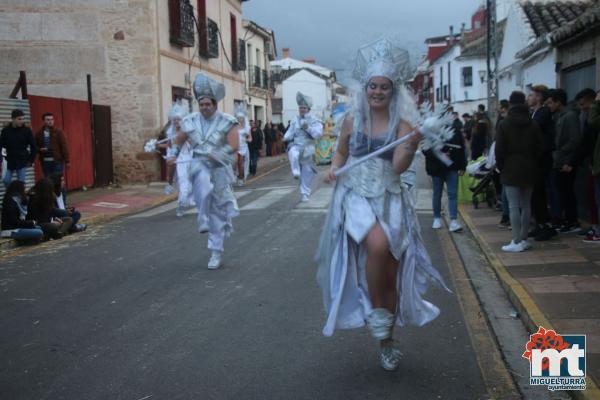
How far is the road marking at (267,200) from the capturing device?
43.4ft

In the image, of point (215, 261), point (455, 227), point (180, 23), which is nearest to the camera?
point (215, 261)

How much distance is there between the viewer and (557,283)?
6230mm

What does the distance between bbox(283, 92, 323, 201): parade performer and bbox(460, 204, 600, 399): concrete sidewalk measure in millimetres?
4757

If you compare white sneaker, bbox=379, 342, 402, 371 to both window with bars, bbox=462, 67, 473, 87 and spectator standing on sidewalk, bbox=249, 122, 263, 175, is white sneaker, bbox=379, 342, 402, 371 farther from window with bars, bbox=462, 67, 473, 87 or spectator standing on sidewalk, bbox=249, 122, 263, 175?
window with bars, bbox=462, 67, 473, 87

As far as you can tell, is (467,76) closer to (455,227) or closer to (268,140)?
(268,140)

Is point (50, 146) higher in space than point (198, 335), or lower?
higher

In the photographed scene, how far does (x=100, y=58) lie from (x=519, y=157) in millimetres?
14701

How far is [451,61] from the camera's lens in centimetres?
5172

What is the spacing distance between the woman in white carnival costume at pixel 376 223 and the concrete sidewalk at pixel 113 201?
7.06 m

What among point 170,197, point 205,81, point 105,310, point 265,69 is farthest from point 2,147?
point 265,69

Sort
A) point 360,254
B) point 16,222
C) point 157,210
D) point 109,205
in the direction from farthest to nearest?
point 109,205 < point 157,210 < point 16,222 < point 360,254

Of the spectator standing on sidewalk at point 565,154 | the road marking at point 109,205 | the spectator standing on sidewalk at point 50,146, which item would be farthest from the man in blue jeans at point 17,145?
the spectator standing on sidewalk at point 565,154

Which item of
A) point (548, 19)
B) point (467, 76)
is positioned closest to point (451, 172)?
point (548, 19)

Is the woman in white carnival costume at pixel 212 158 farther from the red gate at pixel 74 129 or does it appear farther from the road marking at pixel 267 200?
the red gate at pixel 74 129
